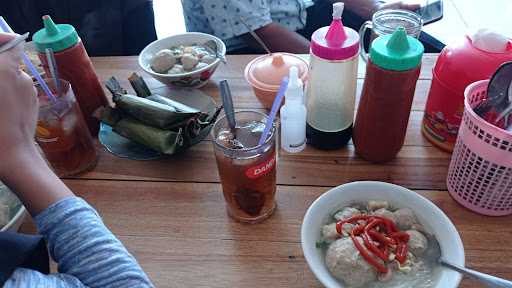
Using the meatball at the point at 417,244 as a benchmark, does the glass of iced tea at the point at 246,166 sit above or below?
above

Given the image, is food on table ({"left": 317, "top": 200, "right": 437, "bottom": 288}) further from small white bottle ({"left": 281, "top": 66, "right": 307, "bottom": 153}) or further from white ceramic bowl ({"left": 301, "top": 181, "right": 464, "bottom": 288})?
small white bottle ({"left": 281, "top": 66, "right": 307, "bottom": 153})

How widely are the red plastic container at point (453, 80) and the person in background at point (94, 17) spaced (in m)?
0.90

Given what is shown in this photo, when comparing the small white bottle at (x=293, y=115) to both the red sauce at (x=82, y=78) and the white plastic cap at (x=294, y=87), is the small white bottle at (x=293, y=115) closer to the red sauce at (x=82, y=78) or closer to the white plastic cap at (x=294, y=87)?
the white plastic cap at (x=294, y=87)

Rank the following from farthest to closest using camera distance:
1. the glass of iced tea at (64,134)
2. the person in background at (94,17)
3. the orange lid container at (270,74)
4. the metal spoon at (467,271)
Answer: the person in background at (94,17) < the orange lid container at (270,74) < the glass of iced tea at (64,134) < the metal spoon at (467,271)

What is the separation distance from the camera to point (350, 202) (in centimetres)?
65

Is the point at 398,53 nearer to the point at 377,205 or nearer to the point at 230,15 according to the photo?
the point at 377,205

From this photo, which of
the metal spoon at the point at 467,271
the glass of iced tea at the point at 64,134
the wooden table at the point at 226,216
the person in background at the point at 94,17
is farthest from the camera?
the person in background at the point at 94,17

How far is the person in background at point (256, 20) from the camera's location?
50.8 inches

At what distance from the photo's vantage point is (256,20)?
132 centimetres

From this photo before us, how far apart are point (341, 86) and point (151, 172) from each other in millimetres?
381

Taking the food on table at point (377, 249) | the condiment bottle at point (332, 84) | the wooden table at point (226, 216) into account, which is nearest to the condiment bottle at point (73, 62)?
the wooden table at point (226, 216)

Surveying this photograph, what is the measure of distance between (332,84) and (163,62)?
Answer: 0.41m

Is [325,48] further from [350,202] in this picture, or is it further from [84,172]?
[84,172]

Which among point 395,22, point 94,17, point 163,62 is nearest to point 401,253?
point 395,22
